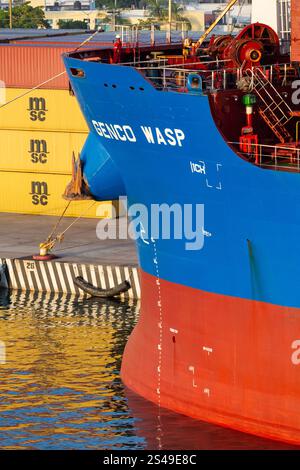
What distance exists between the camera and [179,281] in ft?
123

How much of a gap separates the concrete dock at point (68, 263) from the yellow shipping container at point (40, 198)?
221 cm

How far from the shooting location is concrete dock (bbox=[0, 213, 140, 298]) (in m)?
55.5

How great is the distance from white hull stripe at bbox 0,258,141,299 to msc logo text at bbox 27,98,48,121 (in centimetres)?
1073

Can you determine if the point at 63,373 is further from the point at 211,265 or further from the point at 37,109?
the point at 37,109

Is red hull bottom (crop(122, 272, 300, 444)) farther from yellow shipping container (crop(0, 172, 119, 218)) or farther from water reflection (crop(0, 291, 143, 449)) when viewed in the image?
yellow shipping container (crop(0, 172, 119, 218))

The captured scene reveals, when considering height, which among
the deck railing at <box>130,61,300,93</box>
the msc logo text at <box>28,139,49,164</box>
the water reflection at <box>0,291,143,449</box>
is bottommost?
the water reflection at <box>0,291,143,449</box>

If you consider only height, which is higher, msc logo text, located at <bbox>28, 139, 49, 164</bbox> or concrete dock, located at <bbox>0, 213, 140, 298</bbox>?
msc logo text, located at <bbox>28, 139, 49, 164</bbox>

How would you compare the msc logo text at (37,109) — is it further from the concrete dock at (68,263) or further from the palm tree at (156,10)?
the palm tree at (156,10)

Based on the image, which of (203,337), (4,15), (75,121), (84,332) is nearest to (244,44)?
(203,337)

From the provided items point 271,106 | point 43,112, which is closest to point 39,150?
point 43,112

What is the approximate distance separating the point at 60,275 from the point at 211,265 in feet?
69.2

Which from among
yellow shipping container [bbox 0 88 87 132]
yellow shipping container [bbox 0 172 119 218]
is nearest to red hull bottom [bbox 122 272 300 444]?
yellow shipping container [bbox 0 172 119 218]

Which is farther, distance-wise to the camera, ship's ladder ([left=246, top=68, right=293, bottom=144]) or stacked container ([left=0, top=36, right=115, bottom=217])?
stacked container ([left=0, top=36, right=115, bottom=217])

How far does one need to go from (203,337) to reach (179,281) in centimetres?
166
